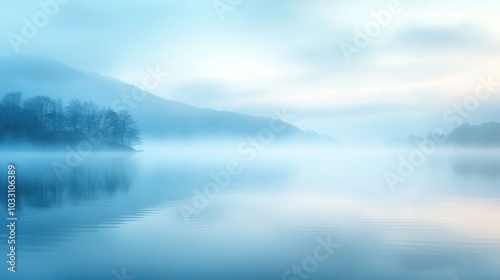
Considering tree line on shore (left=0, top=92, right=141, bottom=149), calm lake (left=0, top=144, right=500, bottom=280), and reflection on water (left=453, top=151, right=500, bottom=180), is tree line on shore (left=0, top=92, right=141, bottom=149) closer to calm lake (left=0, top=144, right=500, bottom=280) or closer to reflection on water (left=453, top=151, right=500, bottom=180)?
reflection on water (left=453, top=151, right=500, bottom=180)

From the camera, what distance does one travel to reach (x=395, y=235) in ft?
65.2

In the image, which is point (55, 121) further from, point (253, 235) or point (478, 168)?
point (253, 235)

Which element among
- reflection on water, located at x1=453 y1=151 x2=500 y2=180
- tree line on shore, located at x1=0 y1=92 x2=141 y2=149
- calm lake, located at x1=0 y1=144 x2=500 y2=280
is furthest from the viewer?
tree line on shore, located at x1=0 y1=92 x2=141 y2=149

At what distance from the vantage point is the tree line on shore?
110000 mm

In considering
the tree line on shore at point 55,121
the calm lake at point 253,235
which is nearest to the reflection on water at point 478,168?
Answer: the calm lake at point 253,235

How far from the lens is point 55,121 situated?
368 feet

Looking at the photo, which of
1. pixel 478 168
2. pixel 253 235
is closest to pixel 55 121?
pixel 478 168

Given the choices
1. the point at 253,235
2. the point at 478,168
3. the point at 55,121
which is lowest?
the point at 253,235

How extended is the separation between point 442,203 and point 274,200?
32.5 feet

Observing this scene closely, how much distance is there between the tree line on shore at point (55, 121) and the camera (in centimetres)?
11000

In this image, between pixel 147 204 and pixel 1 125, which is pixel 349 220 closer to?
pixel 147 204

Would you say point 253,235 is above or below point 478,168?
below

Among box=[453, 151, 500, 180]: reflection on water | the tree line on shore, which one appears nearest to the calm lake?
box=[453, 151, 500, 180]: reflection on water

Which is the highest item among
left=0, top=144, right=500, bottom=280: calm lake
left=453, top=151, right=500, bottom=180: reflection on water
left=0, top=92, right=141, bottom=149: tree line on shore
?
left=0, top=92, right=141, bottom=149: tree line on shore
